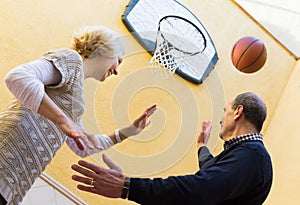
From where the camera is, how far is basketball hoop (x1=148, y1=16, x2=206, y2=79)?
104 inches

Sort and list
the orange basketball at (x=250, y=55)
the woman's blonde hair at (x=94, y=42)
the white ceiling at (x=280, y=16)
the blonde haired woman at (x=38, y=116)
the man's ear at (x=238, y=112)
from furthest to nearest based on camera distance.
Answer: the white ceiling at (x=280, y=16), the orange basketball at (x=250, y=55), the man's ear at (x=238, y=112), the woman's blonde hair at (x=94, y=42), the blonde haired woman at (x=38, y=116)

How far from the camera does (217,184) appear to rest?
54.1 inches

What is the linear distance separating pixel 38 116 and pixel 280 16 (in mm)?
2702

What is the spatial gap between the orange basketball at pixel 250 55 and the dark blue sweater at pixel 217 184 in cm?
119

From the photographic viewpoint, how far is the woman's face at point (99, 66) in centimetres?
149

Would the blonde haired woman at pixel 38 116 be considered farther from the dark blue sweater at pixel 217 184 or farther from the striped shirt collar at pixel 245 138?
the striped shirt collar at pixel 245 138

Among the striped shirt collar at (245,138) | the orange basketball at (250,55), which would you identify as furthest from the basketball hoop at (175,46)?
the striped shirt collar at (245,138)

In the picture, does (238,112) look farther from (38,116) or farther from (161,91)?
(161,91)

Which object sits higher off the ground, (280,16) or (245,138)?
(280,16)

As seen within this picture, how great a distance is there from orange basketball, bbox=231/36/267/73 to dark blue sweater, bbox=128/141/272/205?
1.19m

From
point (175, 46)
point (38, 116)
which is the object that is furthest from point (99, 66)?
point (175, 46)

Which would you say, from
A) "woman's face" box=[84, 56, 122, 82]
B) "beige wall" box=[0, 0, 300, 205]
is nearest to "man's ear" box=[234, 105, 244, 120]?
"woman's face" box=[84, 56, 122, 82]

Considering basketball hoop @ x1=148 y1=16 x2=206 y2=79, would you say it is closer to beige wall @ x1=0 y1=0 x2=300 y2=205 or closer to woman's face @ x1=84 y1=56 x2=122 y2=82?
beige wall @ x1=0 y1=0 x2=300 y2=205

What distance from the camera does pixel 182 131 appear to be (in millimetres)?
2980
